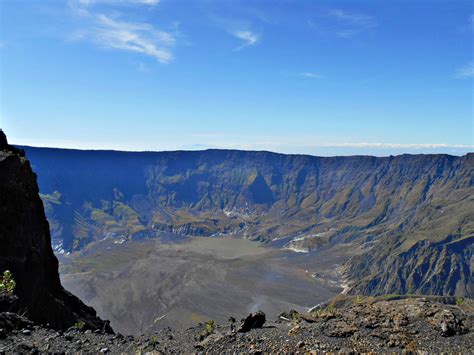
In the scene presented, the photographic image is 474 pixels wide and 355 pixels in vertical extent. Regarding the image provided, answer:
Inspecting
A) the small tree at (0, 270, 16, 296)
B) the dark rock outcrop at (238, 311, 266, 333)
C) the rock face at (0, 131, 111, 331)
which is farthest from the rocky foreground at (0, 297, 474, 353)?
the rock face at (0, 131, 111, 331)

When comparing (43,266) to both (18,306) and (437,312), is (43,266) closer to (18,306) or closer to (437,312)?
(18,306)

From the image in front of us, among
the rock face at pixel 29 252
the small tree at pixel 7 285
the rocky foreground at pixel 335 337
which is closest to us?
the rocky foreground at pixel 335 337

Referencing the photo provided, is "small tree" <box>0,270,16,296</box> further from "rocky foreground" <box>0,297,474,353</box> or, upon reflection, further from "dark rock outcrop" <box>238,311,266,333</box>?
"dark rock outcrop" <box>238,311,266,333</box>

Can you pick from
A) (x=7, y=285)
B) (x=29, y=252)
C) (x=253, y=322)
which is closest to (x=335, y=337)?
(x=253, y=322)

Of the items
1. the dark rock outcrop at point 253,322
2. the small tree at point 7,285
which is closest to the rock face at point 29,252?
→ the small tree at point 7,285

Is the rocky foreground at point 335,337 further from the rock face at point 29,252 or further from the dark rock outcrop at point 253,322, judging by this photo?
the rock face at point 29,252

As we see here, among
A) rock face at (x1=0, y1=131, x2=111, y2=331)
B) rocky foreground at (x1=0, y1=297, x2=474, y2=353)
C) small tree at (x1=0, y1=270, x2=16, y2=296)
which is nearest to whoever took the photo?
rocky foreground at (x1=0, y1=297, x2=474, y2=353)

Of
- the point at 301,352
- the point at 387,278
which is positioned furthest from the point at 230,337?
the point at 387,278

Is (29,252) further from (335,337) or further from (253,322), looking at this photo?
(335,337)
